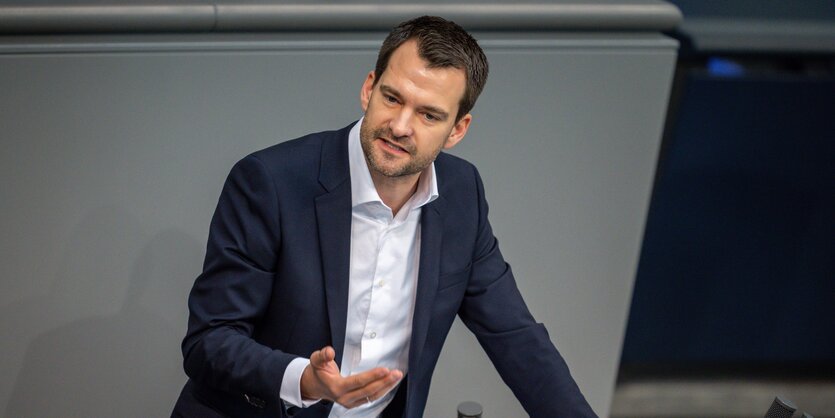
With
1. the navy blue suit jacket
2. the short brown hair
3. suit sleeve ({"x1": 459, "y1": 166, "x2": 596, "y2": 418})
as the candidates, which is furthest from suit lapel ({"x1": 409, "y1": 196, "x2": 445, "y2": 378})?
the short brown hair

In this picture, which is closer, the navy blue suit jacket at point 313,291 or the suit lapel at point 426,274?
the navy blue suit jacket at point 313,291

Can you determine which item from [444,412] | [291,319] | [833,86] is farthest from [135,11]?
[833,86]

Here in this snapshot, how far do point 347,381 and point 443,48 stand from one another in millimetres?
515

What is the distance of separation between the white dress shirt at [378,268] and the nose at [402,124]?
0.53 ft

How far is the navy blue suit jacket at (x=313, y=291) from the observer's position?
1601mm

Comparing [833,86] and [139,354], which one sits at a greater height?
[833,86]

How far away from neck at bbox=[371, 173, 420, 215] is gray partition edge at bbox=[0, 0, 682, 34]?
23.1 inches

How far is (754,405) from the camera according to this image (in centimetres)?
323

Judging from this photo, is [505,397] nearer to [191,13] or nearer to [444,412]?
[444,412]

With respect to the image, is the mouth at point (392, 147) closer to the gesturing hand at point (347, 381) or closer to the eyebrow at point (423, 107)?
the eyebrow at point (423, 107)

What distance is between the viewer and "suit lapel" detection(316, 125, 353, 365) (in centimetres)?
168

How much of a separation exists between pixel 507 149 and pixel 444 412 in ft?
2.33

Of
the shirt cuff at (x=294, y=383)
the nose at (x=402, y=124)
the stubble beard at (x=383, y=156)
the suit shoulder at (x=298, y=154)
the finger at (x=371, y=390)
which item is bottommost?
the shirt cuff at (x=294, y=383)

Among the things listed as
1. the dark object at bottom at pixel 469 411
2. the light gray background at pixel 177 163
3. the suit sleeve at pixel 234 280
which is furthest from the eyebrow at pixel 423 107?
the light gray background at pixel 177 163
